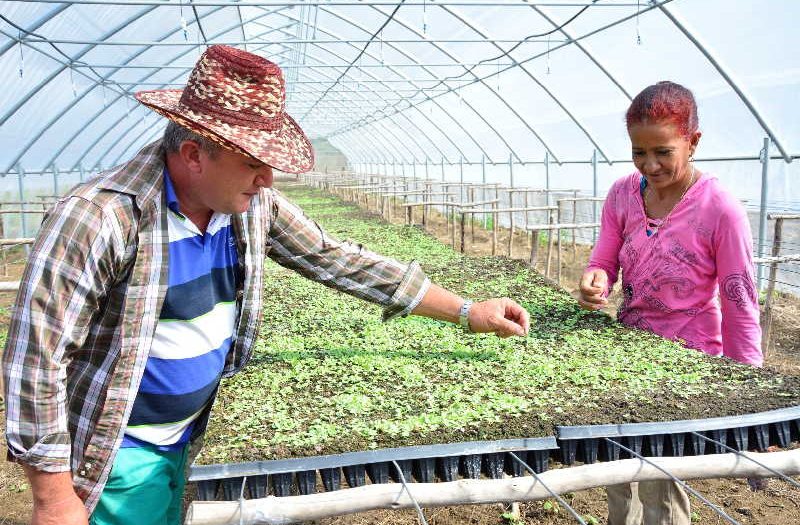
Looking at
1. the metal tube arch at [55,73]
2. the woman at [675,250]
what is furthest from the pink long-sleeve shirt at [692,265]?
the metal tube arch at [55,73]

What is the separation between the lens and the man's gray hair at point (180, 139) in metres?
1.59

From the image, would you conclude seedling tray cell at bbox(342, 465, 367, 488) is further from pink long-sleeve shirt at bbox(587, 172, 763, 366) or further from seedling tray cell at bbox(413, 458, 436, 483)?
pink long-sleeve shirt at bbox(587, 172, 763, 366)

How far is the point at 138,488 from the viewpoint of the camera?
5.95 ft

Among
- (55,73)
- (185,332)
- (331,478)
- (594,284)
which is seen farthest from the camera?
(55,73)

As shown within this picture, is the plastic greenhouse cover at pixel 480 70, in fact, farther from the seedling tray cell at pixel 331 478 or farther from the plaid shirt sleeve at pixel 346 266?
the seedling tray cell at pixel 331 478

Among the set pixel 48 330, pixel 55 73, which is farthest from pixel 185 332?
pixel 55 73

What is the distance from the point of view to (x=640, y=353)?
280 centimetres

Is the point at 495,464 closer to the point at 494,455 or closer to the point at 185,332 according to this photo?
the point at 494,455

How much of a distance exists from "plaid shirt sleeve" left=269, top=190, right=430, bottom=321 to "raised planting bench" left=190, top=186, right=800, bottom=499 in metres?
0.43

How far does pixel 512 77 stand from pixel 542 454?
12768 mm

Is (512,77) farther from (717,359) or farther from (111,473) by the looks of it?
(111,473)

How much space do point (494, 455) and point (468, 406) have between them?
31 cm

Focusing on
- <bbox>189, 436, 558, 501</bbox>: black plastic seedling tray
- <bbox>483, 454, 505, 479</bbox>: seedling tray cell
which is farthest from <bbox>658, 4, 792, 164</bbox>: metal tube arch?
<bbox>483, 454, 505, 479</bbox>: seedling tray cell

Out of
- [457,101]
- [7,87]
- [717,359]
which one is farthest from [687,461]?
[457,101]
